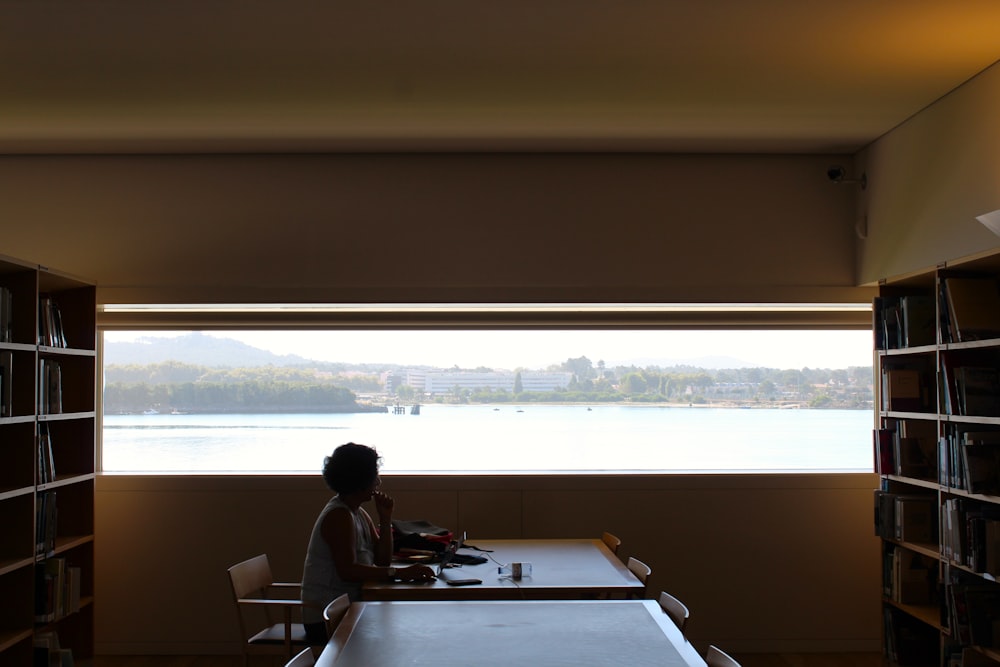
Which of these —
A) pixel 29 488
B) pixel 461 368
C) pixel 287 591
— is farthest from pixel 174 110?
pixel 287 591

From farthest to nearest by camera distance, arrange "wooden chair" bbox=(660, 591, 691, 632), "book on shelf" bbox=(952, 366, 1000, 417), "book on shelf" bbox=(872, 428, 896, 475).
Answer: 1. "book on shelf" bbox=(872, 428, 896, 475)
2. "book on shelf" bbox=(952, 366, 1000, 417)
3. "wooden chair" bbox=(660, 591, 691, 632)

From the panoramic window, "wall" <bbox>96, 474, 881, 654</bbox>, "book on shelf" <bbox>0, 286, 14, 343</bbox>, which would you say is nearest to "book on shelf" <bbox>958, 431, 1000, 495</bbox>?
"wall" <bbox>96, 474, 881, 654</bbox>

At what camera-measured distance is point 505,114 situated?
5121mm

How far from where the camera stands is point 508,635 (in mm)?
3205

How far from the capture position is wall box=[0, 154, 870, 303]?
5.92 m

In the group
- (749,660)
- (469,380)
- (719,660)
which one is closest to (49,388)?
(469,380)

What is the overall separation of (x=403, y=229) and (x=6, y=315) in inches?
94.8

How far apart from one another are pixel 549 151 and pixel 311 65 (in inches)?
80.7

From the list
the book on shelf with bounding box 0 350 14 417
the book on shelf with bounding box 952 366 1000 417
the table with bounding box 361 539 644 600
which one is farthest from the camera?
the book on shelf with bounding box 0 350 14 417

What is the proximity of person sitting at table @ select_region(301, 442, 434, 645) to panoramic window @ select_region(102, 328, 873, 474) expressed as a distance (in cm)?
167

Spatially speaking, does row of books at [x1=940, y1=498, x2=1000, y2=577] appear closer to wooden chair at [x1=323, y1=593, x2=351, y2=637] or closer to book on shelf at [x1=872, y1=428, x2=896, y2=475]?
book on shelf at [x1=872, y1=428, x2=896, y2=475]

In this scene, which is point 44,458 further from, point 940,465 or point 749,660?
point 940,465

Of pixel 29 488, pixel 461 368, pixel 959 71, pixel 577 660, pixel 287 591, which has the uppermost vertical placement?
pixel 959 71

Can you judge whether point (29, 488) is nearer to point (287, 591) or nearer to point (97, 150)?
point (287, 591)
